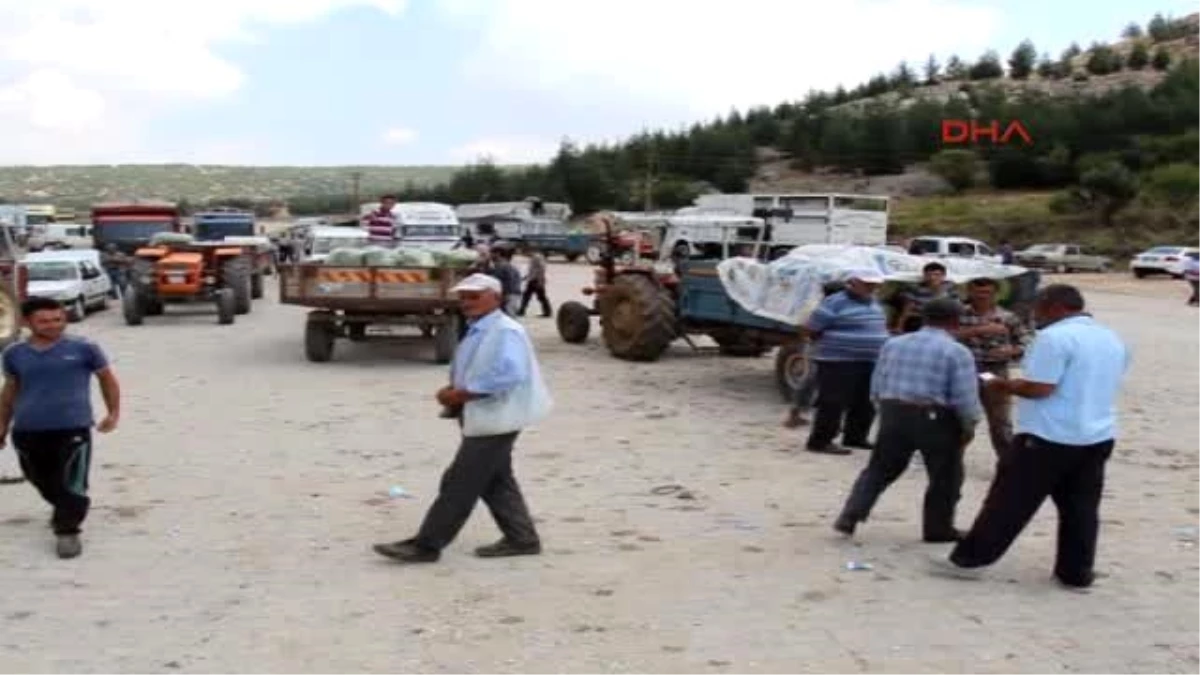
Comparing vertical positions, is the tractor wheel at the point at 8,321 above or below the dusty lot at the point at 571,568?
above

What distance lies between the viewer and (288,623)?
5.77 metres

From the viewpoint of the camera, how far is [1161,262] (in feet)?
146

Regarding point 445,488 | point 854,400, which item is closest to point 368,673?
point 445,488

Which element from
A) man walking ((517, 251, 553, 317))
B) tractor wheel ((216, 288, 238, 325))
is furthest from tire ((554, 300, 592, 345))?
tractor wheel ((216, 288, 238, 325))

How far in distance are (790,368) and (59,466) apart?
776 centimetres

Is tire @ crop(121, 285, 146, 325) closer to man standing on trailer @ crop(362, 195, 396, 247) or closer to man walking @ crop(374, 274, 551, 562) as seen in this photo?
man standing on trailer @ crop(362, 195, 396, 247)

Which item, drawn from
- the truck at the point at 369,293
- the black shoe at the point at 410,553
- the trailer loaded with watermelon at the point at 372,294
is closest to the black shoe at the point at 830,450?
the black shoe at the point at 410,553

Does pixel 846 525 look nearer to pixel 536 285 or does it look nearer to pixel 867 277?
pixel 867 277

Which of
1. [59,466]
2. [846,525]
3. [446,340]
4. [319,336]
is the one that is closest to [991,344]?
[846,525]

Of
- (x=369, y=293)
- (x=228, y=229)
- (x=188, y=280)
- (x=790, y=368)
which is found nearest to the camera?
(x=790, y=368)

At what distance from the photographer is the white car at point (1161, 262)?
4375 cm

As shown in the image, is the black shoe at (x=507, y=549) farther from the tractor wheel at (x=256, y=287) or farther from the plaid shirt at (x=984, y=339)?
the tractor wheel at (x=256, y=287)

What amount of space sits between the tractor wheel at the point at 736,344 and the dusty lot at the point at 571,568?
311 centimetres

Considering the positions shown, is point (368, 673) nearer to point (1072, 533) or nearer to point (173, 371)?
point (1072, 533)
